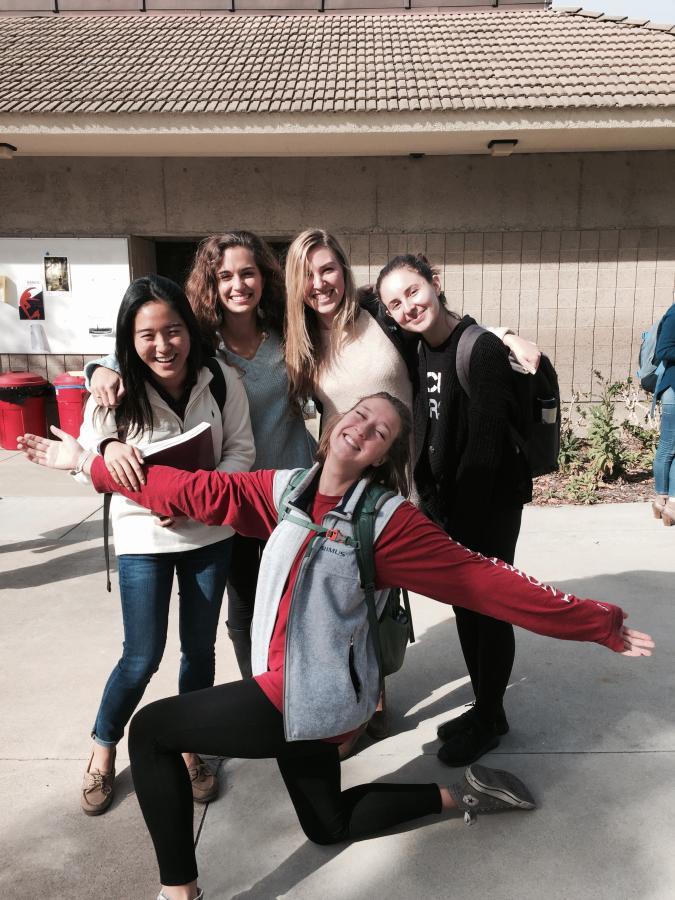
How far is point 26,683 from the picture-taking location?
10.5ft

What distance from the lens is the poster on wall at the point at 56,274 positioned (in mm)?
8781

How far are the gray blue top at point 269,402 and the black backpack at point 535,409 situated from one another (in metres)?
0.69

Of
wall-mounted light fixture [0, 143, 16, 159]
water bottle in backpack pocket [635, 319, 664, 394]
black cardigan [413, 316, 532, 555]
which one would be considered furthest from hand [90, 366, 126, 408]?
wall-mounted light fixture [0, 143, 16, 159]

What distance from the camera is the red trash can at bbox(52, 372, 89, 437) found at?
838 cm

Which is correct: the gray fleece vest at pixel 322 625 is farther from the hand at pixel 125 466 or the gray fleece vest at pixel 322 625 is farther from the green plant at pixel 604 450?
the green plant at pixel 604 450

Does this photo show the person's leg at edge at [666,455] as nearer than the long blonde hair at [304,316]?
No

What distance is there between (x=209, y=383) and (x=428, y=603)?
220 cm

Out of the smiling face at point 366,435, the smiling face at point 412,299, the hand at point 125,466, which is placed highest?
the smiling face at point 412,299

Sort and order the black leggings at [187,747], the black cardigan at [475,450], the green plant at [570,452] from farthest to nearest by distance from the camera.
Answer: the green plant at [570,452], the black cardigan at [475,450], the black leggings at [187,747]

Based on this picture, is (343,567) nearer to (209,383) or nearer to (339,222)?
(209,383)

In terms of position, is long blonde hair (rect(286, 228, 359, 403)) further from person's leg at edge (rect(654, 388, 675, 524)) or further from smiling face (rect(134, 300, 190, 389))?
person's leg at edge (rect(654, 388, 675, 524))

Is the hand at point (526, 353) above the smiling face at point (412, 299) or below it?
below

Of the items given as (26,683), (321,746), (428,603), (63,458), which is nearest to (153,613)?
(63,458)

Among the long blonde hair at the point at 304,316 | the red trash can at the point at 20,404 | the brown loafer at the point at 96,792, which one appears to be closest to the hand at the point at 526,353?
the long blonde hair at the point at 304,316
